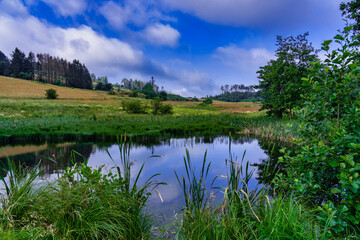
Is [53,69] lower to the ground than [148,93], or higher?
higher

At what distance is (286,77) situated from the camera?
23.4m

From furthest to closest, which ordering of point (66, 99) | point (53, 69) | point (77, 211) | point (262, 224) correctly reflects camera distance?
1. point (53, 69)
2. point (66, 99)
3. point (77, 211)
4. point (262, 224)

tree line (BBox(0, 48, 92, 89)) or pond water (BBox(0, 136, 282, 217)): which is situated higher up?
tree line (BBox(0, 48, 92, 89))

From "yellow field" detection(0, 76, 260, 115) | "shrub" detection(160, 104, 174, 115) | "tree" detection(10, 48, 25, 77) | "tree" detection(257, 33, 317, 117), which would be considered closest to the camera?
"tree" detection(257, 33, 317, 117)

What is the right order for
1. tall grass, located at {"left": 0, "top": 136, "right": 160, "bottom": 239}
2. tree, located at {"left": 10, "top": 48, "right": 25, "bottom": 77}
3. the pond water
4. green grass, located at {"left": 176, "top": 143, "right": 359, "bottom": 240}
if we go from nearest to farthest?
green grass, located at {"left": 176, "top": 143, "right": 359, "bottom": 240}
tall grass, located at {"left": 0, "top": 136, "right": 160, "bottom": 239}
the pond water
tree, located at {"left": 10, "top": 48, "right": 25, "bottom": 77}

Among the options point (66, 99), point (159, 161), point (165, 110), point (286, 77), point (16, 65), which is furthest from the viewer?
point (16, 65)

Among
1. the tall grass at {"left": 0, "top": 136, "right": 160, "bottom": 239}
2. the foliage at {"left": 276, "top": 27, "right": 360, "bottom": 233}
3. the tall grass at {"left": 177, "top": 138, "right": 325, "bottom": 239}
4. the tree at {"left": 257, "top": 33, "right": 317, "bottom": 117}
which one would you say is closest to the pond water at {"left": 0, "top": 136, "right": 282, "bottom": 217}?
the tall grass at {"left": 0, "top": 136, "right": 160, "bottom": 239}

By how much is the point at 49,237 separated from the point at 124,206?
3.54 feet

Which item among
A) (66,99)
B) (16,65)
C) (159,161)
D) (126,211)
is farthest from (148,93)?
(126,211)

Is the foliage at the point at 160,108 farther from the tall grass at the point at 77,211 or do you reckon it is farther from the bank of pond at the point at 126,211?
the tall grass at the point at 77,211

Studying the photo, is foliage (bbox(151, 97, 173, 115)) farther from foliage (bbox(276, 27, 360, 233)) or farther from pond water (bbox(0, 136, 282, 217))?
foliage (bbox(276, 27, 360, 233))

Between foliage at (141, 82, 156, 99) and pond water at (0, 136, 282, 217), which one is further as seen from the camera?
foliage at (141, 82, 156, 99)

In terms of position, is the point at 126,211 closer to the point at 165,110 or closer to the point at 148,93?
the point at 165,110

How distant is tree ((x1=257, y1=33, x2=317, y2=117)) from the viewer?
73.5 feet
